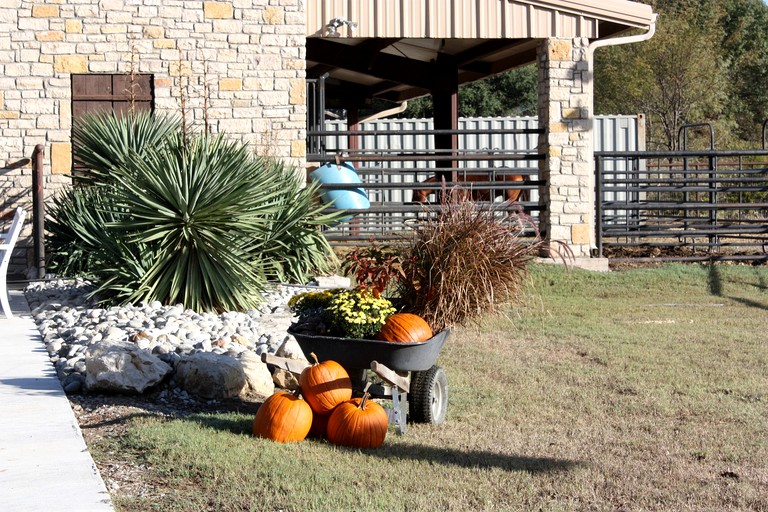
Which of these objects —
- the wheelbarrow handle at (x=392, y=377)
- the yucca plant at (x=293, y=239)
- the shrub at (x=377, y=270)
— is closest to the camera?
the wheelbarrow handle at (x=392, y=377)

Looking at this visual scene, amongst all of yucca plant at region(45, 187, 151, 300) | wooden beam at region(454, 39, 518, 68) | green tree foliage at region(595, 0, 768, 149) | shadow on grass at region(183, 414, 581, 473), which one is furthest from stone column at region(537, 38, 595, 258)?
green tree foliage at region(595, 0, 768, 149)

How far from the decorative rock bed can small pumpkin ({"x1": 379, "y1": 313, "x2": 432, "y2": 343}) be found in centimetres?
115

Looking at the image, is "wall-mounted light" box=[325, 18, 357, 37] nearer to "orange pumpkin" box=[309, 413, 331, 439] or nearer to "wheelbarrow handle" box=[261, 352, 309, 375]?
"wheelbarrow handle" box=[261, 352, 309, 375]

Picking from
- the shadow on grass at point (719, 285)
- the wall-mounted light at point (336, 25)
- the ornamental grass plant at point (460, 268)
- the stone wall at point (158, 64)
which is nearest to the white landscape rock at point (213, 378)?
the ornamental grass plant at point (460, 268)

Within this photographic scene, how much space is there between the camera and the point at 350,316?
564 cm

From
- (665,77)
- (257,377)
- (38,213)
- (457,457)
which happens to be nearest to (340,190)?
(38,213)

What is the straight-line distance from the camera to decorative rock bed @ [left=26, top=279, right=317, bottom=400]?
20.0ft

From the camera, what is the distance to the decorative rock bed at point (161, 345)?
6.09 metres

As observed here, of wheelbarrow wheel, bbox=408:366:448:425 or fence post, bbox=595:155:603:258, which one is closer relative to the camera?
wheelbarrow wheel, bbox=408:366:448:425

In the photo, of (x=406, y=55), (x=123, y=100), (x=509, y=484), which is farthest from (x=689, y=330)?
(x=406, y=55)

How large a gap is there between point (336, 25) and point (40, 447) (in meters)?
9.58

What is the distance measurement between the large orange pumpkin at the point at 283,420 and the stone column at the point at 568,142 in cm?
921

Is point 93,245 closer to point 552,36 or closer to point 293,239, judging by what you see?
point 293,239

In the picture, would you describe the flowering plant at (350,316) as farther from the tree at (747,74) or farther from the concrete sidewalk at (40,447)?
the tree at (747,74)
